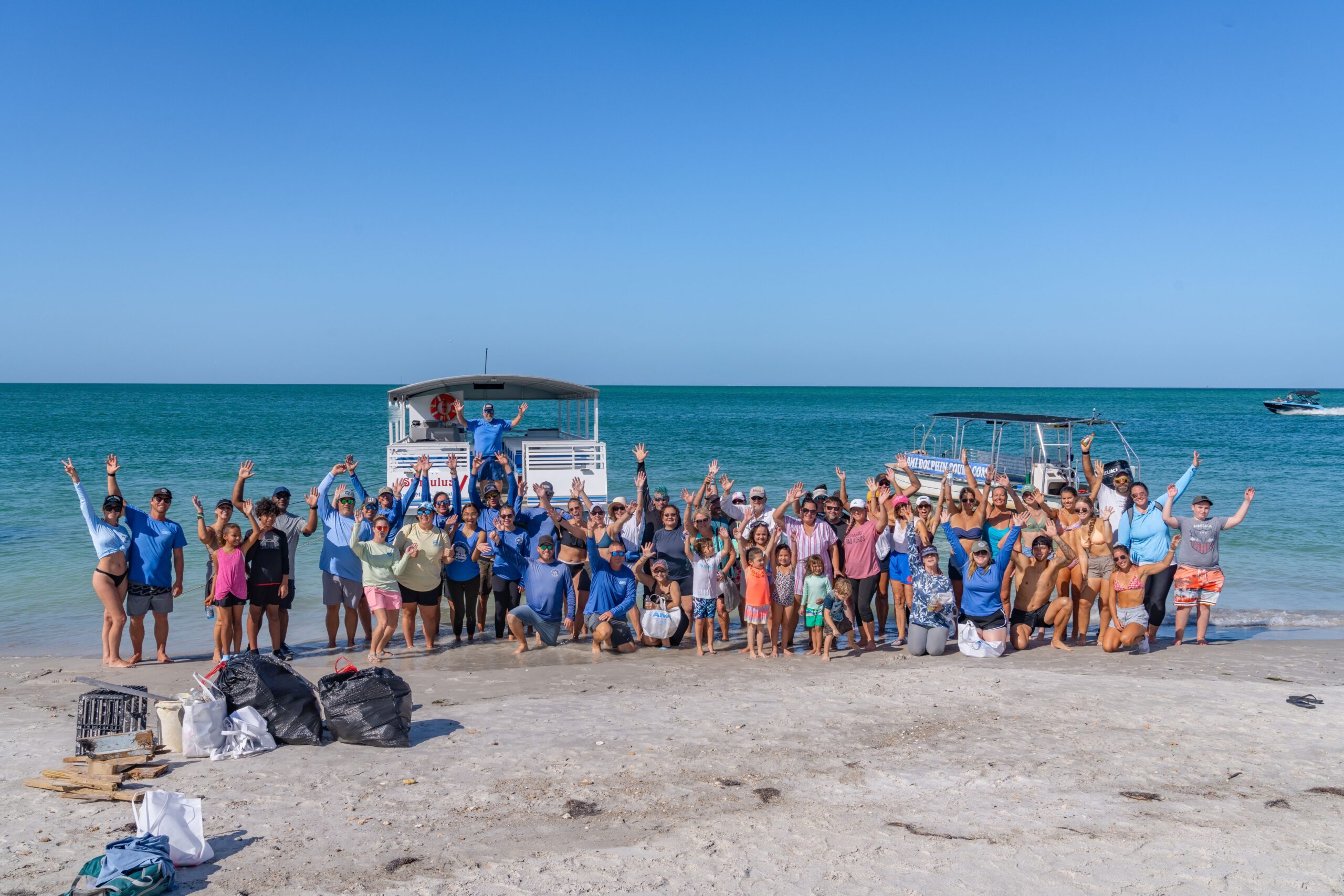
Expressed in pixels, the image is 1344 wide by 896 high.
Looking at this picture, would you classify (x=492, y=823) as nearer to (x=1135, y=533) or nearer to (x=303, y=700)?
(x=303, y=700)

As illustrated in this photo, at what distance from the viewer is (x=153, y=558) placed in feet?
26.8

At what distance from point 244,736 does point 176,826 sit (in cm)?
144

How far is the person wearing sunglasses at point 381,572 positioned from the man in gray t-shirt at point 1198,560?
7398 millimetres

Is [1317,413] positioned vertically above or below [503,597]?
above

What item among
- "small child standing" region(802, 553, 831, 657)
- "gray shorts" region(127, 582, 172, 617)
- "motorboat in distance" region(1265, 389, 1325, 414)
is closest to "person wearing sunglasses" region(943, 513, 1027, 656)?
"small child standing" region(802, 553, 831, 657)

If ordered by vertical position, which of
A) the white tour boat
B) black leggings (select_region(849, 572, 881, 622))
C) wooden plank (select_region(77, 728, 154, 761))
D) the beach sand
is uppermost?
the white tour boat

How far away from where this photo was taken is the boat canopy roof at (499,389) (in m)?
16.7

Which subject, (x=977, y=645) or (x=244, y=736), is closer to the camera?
(x=244, y=736)

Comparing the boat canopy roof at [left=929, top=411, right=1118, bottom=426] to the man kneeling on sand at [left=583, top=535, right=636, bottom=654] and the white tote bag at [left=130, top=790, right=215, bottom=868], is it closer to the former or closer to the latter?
the man kneeling on sand at [left=583, top=535, right=636, bottom=654]

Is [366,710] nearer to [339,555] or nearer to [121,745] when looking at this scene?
[121,745]

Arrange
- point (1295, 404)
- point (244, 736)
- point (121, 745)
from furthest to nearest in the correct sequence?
1. point (1295, 404)
2. point (244, 736)
3. point (121, 745)

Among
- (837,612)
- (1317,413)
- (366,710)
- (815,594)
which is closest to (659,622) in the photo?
(815,594)

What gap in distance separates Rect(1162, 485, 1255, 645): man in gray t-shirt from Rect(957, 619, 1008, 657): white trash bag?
→ 2055 millimetres

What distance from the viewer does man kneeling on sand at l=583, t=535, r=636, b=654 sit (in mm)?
9039
